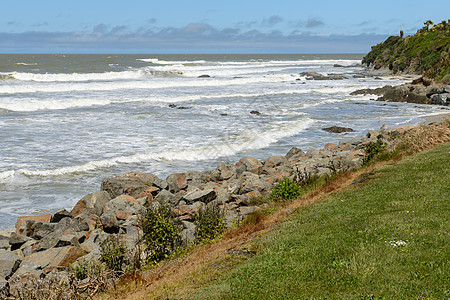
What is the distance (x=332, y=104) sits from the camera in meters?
50.4

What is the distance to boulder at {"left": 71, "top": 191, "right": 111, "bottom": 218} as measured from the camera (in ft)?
50.7

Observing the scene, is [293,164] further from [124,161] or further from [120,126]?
[120,126]

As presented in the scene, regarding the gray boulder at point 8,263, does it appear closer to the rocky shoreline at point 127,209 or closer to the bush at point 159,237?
the rocky shoreline at point 127,209

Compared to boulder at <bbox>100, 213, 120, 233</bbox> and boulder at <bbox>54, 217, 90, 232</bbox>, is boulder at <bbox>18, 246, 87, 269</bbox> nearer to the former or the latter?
boulder at <bbox>54, 217, 90, 232</bbox>

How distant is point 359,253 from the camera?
25.7 ft

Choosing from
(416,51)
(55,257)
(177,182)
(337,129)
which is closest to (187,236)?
(55,257)

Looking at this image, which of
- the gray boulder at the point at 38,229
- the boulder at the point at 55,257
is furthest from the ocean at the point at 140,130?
the boulder at the point at 55,257

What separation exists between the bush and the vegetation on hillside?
70516mm

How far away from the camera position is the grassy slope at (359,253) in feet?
21.9

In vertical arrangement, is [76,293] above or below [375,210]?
below

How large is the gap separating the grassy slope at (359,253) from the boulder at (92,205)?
7.43 metres

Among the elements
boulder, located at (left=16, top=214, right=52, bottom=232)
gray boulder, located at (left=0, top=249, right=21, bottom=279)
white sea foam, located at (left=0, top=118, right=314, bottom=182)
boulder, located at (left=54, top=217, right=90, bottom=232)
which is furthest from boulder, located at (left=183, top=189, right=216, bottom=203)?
white sea foam, located at (left=0, top=118, right=314, bottom=182)

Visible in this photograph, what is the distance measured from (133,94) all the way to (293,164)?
4113 cm

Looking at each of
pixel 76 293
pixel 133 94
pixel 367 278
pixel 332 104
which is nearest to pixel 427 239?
pixel 367 278
